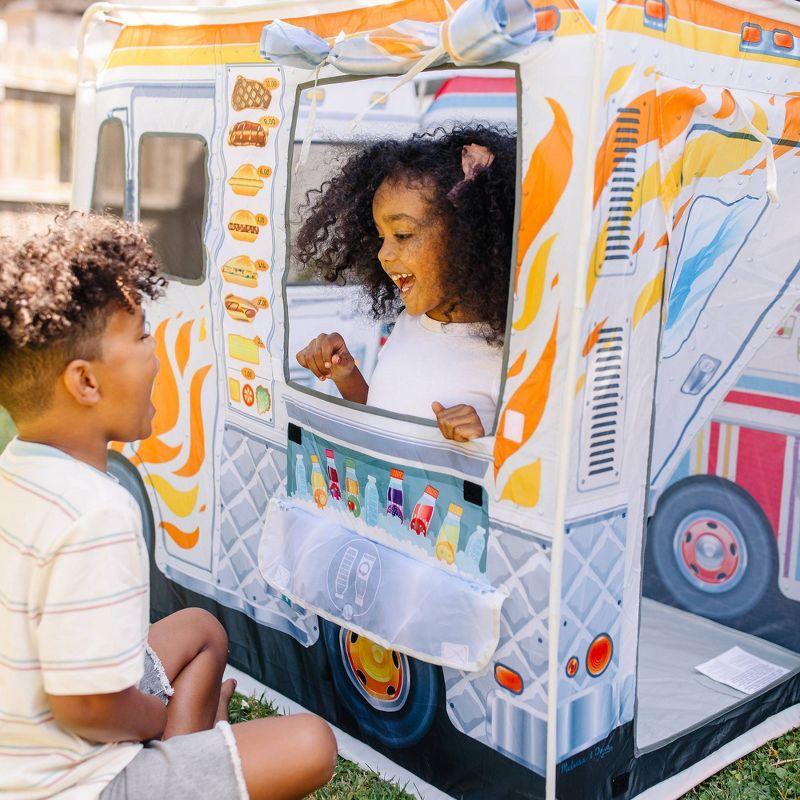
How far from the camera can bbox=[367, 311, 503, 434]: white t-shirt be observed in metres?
2.14

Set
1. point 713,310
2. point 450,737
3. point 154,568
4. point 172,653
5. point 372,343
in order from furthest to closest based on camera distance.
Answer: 1. point 372,343
2. point 154,568
3. point 713,310
4. point 450,737
5. point 172,653

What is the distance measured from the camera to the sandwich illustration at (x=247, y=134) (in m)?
2.40

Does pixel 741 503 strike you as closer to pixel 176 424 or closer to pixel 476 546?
pixel 476 546

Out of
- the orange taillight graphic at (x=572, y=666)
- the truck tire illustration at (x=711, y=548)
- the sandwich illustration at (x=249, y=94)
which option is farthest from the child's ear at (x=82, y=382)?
the truck tire illustration at (x=711, y=548)

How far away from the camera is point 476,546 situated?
1997mm

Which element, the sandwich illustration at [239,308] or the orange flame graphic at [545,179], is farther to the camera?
the sandwich illustration at [239,308]

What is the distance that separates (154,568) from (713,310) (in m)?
1.81

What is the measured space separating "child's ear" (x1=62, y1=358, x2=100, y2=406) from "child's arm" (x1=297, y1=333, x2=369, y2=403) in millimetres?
932

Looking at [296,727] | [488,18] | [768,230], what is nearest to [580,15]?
[488,18]

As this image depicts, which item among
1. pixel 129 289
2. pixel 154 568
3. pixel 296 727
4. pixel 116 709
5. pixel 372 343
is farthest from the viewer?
pixel 372 343

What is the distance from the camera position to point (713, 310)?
2.36 m

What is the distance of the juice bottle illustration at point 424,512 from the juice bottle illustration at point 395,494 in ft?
0.13

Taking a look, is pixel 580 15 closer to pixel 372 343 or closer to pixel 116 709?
pixel 116 709

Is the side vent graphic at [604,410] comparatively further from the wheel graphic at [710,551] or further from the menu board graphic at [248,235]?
the wheel graphic at [710,551]
